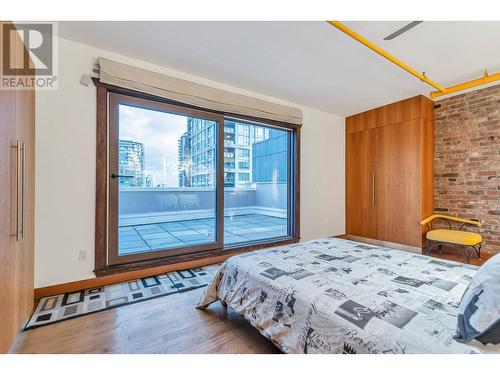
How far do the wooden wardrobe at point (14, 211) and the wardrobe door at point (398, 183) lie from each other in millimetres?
4752

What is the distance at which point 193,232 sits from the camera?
130 inches

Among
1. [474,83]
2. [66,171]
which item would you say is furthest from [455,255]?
[66,171]

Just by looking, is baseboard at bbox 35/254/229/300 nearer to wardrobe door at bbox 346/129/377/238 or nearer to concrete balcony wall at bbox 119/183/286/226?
concrete balcony wall at bbox 119/183/286/226

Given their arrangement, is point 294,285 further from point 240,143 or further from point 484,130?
point 484,130

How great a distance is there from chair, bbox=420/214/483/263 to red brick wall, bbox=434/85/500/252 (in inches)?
5.0

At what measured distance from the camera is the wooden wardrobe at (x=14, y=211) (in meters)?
1.30

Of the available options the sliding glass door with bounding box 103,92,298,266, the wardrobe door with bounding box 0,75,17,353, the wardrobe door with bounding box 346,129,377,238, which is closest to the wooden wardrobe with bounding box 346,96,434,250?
the wardrobe door with bounding box 346,129,377,238

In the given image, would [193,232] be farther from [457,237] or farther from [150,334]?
[457,237]

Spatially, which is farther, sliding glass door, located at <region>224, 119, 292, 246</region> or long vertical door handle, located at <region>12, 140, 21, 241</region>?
sliding glass door, located at <region>224, 119, 292, 246</region>

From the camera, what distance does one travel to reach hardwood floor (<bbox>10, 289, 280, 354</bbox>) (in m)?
1.50

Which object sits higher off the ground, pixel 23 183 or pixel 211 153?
pixel 211 153

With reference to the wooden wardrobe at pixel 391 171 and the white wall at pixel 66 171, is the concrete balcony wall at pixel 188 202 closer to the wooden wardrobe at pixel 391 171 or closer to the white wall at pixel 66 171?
the white wall at pixel 66 171

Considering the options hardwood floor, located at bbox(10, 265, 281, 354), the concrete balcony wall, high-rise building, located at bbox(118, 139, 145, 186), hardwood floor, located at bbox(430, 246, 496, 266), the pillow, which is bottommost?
hardwood floor, located at bbox(10, 265, 281, 354)

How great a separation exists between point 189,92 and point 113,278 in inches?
93.0
